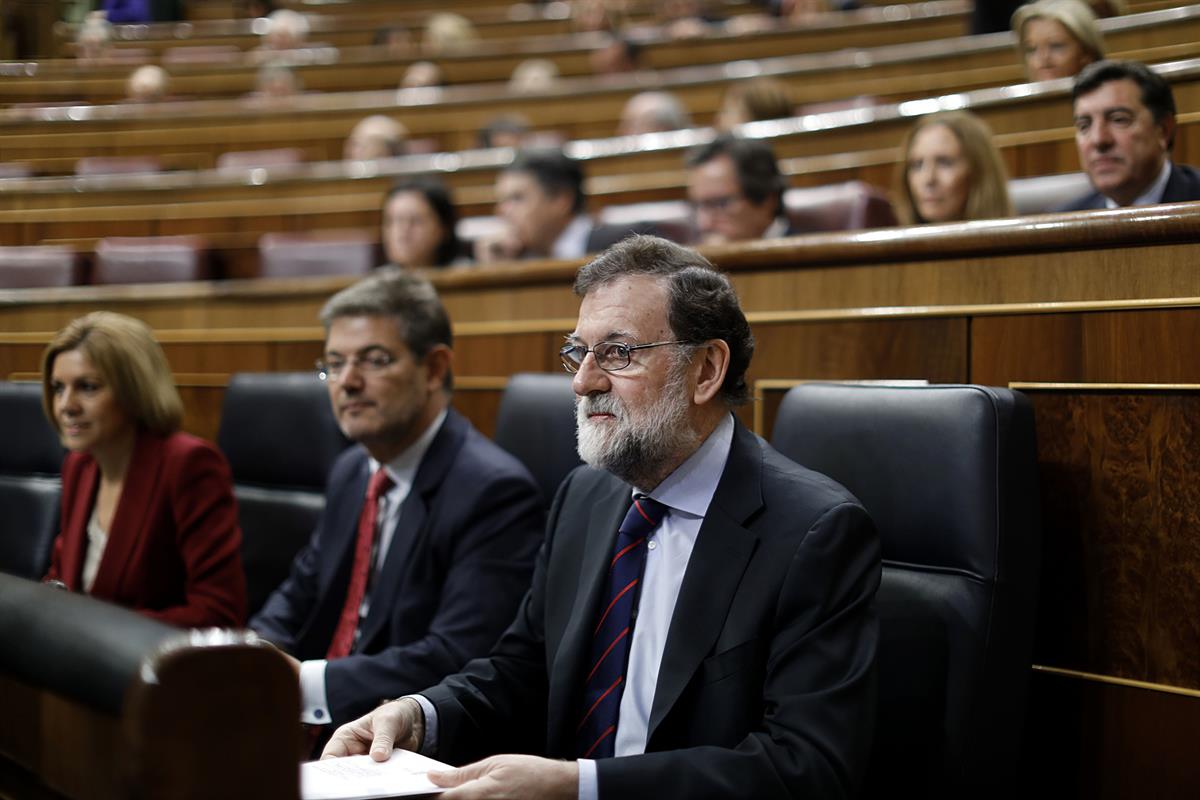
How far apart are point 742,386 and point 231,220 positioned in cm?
158

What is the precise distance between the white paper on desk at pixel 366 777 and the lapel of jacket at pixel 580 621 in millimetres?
81

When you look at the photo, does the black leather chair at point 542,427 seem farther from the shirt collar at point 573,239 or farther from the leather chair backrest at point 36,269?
the leather chair backrest at point 36,269

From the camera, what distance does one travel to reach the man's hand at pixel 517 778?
53 centimetres

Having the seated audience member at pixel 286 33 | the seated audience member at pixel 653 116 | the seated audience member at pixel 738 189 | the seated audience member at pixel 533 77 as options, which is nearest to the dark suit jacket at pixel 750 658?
the seated audience member at pixel 738 189

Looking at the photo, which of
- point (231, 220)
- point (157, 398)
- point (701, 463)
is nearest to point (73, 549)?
point (157, 398)

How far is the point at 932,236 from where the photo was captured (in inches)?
32.8

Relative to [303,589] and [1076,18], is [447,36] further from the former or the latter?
[303,589]

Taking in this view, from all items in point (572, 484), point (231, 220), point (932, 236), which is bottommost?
point (572, 484)

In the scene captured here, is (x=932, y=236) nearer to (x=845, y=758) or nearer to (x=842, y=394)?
(x=842, y=394)

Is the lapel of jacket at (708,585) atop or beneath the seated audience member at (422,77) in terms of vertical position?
beneath

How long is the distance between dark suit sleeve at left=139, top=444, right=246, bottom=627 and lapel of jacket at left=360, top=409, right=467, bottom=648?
0.16m

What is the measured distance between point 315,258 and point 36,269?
426 millimetres

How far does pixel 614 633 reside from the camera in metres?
0.64

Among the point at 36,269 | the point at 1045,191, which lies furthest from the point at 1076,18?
the point at 36,269
